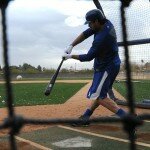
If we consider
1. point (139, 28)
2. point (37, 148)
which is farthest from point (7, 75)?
point (139, 28)

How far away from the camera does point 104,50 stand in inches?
232

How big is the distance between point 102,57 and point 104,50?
0.34 feet

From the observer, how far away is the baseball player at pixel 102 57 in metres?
5.79

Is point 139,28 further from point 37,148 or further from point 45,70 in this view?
point 45,70

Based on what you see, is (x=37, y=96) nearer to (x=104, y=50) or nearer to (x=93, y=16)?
(x=104, y=50)

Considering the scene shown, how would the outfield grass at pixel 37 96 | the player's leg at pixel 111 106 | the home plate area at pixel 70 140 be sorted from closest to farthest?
the home plate area at pixel 70 140, the player's leg at pixel 111 106, the outfield grass at pixel 37 96

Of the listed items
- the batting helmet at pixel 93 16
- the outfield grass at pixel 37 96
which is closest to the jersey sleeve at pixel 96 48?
the batting helmet at pixel 93 16

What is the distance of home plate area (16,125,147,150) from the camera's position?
4.59 m

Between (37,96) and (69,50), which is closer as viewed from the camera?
(69,50)

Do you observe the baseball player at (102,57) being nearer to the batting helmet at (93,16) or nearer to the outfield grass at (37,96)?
the batting helmet at (93,16)

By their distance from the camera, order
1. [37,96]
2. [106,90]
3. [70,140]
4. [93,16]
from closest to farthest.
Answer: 1. [70,140]
2. [93,16]
3. [106,90]
4. [37,96]

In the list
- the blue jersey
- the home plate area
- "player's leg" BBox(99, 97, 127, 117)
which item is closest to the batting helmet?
the blue jersey

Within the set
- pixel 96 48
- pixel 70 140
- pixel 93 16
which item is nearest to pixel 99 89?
pixel 96 48

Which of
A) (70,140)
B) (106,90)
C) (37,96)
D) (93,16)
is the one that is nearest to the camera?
(70,140)
